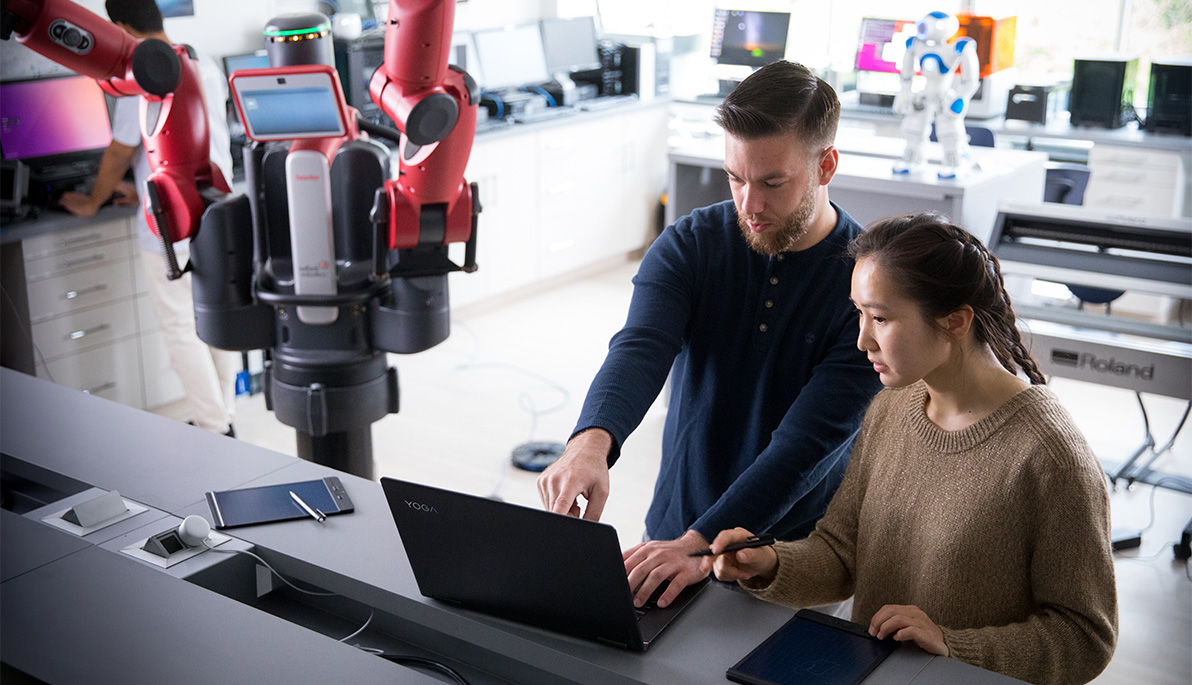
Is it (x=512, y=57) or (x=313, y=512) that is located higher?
(x=512, y=57)

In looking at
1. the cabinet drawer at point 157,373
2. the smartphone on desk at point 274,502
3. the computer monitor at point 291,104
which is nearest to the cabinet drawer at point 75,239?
the cabinet drawer at point 157,373

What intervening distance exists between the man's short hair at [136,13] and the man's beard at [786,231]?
2690 mm

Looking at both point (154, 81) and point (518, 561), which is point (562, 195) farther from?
point (518, 561)

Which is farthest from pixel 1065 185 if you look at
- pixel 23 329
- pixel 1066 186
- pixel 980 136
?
pixel 23 329

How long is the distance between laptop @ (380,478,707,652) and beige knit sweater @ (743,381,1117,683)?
29 centimetres

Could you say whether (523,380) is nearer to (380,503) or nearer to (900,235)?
(380,503)

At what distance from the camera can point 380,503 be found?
193cm

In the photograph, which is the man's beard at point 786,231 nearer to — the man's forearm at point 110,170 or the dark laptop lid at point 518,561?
the dark laptop lid at point 518,561

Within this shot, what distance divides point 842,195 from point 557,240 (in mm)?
2247

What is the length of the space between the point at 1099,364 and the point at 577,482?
8.35 ft

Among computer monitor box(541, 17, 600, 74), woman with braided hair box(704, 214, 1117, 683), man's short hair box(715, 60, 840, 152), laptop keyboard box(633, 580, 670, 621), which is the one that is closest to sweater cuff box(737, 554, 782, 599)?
woman with braided hair box(704, 214, 1117, 683)

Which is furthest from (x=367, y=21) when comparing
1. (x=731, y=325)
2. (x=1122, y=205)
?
(x=731, y=325)

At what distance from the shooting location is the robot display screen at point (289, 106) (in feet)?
7.60

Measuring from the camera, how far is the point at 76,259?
13.2 feet
